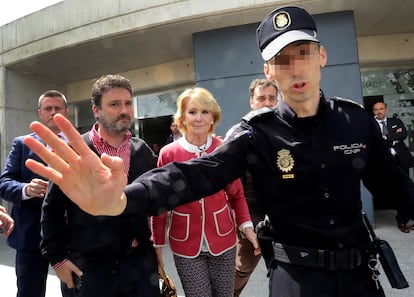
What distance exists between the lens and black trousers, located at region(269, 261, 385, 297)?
4.17ft

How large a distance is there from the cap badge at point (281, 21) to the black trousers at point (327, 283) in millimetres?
942

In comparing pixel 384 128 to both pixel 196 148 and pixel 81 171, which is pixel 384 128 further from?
pixel 81 171

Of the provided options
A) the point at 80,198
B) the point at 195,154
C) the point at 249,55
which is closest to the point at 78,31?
the point at 249,55

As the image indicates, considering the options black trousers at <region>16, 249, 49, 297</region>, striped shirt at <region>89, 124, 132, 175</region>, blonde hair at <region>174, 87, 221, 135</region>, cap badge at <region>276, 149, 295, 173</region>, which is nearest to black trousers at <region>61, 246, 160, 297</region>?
striped shirt at <region>89, 124, 132, 175</region>

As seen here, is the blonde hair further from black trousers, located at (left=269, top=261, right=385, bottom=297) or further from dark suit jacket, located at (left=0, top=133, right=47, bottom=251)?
black trousers, located at (left=269, top=261, right=385, bottom=297)

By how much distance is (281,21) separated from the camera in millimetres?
1354

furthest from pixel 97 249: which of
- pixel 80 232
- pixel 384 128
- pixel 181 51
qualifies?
pixel 181 51

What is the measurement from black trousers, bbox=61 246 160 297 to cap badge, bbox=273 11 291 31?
1.49 m

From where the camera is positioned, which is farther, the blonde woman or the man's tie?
the man's tie

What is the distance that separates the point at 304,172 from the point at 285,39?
52 cm

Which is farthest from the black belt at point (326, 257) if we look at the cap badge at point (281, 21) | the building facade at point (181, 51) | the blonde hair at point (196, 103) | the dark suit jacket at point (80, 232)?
the building facade at point (181, 51)

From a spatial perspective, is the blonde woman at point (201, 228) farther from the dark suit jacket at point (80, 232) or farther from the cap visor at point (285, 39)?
the cap visor at point (285, 39)

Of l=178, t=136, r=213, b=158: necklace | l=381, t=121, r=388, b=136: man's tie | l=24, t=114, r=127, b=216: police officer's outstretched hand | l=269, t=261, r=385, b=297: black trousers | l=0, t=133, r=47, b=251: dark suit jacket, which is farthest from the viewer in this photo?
l=381, t=121, r=388, b=136: man's tie

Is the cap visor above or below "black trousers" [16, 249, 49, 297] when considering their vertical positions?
above
